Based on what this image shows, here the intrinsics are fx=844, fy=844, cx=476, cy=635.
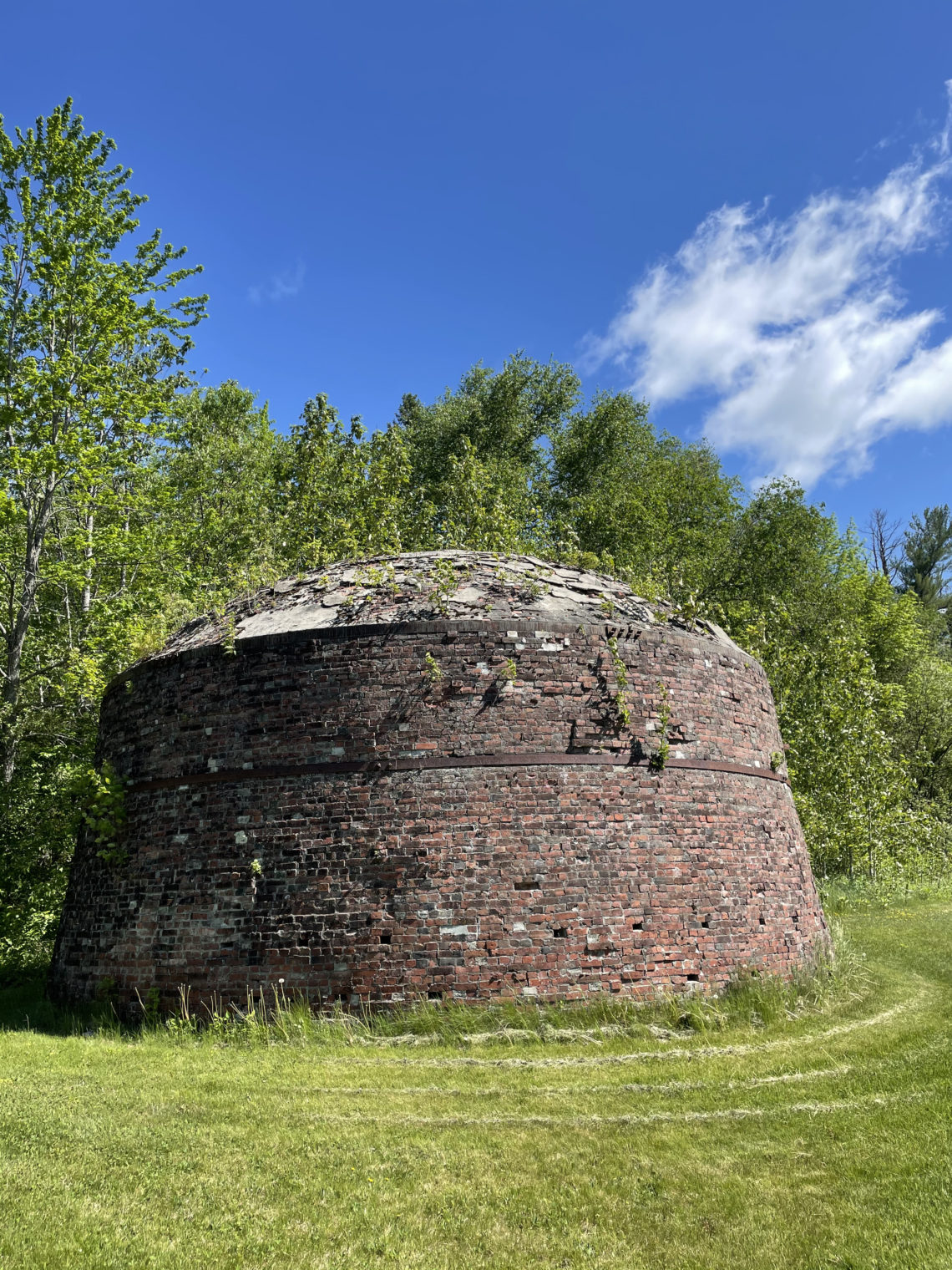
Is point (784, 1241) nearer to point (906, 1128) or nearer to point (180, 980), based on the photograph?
point (906, 1128)

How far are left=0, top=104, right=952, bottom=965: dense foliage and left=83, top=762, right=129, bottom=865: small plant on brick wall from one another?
21 cm

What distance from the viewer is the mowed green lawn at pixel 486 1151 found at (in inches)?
159

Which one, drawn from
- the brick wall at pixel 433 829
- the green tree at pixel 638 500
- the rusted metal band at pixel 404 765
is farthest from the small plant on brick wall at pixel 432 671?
the green tree at pixel 638 500

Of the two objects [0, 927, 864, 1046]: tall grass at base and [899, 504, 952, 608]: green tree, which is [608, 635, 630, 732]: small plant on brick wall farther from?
[899, 504, 952, 608]: green tree

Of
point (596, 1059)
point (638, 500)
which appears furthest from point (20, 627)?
point (638, 500)

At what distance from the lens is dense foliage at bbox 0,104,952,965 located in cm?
1448

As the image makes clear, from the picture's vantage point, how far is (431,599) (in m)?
9.12

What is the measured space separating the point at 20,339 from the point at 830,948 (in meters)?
16.7

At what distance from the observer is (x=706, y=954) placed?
8242 millimetres

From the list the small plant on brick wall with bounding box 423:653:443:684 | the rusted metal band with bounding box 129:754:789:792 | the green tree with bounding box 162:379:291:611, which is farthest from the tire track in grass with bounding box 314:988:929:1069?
the green tree with bounding box 162:379:291:611

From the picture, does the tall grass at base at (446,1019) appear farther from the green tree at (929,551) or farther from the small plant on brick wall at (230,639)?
the green tree at (929,551)

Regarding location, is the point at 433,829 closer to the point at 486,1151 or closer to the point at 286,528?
the point at 486,1151

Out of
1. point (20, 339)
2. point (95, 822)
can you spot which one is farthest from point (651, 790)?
point (20, 339)

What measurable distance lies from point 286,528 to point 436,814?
17381 millimetres
